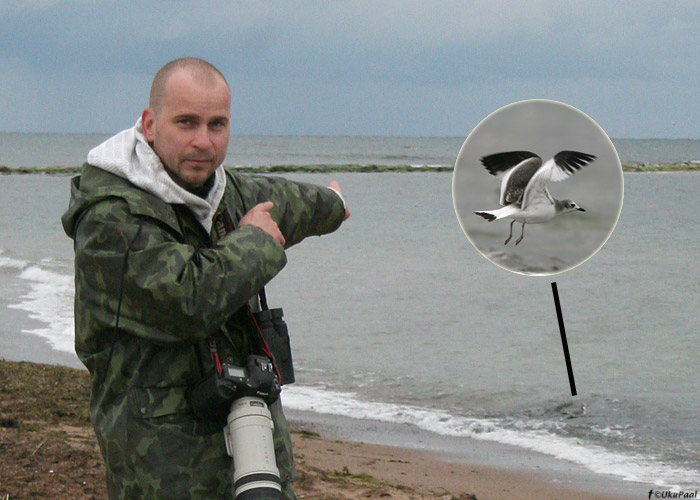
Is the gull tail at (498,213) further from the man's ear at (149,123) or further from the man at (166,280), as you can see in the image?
the man's ear at (149,123)

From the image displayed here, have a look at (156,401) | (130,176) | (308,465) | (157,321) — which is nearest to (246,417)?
(156,401)

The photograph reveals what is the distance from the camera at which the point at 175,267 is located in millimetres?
2295

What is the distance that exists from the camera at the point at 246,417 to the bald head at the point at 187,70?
2.44 feet

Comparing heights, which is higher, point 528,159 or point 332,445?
point 528,159

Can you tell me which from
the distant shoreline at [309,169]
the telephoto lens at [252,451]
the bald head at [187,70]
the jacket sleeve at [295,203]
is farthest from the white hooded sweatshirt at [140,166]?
the distant shoreline at [309,169]

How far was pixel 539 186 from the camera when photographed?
9.13 feet

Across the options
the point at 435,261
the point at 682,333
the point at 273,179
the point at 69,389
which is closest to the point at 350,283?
the point at 435,261

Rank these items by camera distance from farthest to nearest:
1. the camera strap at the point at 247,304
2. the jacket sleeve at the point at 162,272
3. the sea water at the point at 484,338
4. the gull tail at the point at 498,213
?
1. the sea water at the point at 484,338
2. the gull tail at the point at 498,213
3. the camera strap at the point at 247,304
4. the jacket sleeve at the point at 162,272

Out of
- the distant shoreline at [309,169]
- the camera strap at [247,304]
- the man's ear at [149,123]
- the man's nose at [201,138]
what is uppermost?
the distant shoreline at [309,169]

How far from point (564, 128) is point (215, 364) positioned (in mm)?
1301

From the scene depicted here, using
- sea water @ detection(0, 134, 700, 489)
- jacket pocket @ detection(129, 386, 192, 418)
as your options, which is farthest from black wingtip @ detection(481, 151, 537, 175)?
jacket pocket @ detection(129, 386, 192, 418)

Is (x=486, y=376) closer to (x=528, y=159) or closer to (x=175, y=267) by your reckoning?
(x=528, y=159)

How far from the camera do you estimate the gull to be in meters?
2.78

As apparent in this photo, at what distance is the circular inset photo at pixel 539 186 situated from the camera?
2797 millimetres
